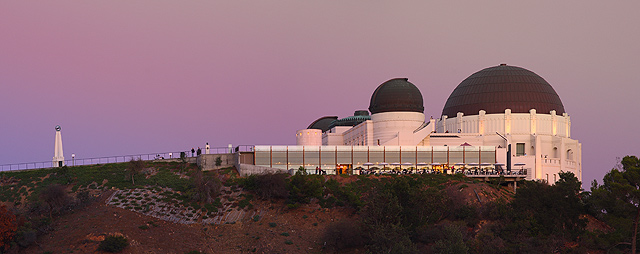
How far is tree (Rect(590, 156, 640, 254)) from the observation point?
56.2 metres

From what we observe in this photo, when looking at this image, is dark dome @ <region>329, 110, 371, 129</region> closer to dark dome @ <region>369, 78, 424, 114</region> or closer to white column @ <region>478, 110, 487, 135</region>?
dark dome @ <region>369, 78, 424, 114</region>

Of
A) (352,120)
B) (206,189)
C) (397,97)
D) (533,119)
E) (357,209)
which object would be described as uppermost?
(397,97)

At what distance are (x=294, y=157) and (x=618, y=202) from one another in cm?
4268

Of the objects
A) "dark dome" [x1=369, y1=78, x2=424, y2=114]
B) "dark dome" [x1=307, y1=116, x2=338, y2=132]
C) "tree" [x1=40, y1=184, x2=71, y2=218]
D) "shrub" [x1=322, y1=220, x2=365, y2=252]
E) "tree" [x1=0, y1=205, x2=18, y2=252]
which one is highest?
"dark dome" [x1=369, y1=78, x2=424, y2=114]

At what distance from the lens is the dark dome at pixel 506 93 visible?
100312mm

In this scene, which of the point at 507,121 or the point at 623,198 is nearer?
the point at 623,198

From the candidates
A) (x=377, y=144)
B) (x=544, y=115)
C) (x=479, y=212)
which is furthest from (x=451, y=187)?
(x=544, y=115)

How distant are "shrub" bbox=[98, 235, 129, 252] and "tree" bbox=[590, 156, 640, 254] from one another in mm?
41456

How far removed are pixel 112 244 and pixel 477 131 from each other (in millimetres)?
58443

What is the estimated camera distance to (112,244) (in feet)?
197

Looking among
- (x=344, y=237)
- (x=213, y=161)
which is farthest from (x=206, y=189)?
(x=344, y=237)

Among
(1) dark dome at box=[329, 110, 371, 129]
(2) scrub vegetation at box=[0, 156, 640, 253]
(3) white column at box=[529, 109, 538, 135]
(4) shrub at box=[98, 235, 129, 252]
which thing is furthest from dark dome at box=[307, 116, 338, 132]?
(4) shrub at box=[98, 235, 129, 252]

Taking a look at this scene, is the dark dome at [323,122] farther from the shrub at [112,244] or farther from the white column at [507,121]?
the shrub at [112,244]

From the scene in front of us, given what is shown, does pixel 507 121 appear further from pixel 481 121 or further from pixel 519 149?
pixel 519 149
